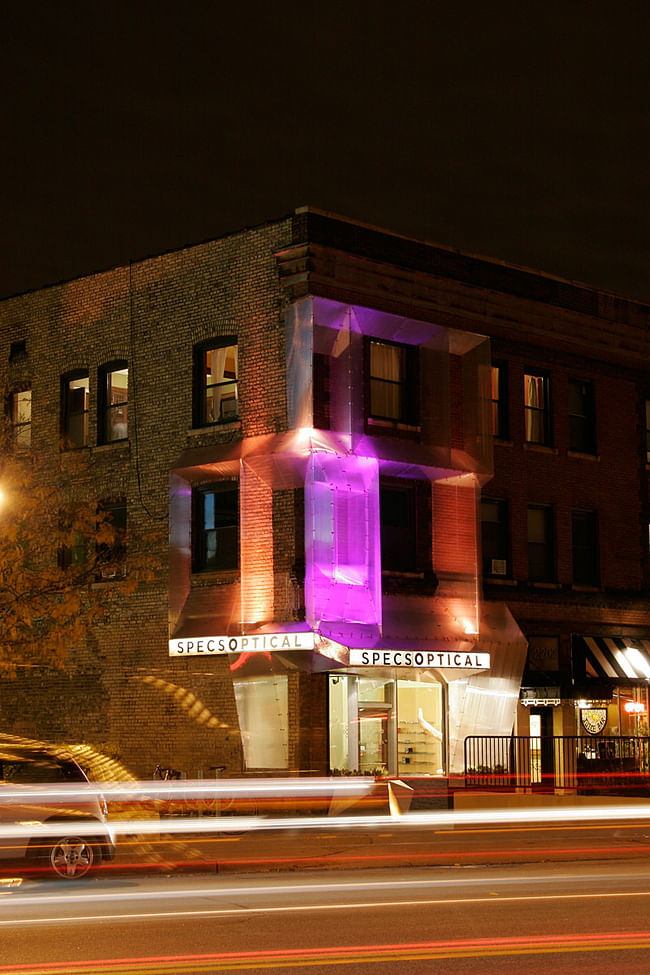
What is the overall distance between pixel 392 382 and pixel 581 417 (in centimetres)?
653

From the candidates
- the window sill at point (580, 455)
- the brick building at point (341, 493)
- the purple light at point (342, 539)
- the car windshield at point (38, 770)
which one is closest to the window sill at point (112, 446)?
the brick building at point (341, 493)

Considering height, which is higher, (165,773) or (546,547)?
(546,547)

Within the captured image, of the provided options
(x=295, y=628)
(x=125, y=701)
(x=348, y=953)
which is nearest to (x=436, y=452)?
(x=295, y=628)

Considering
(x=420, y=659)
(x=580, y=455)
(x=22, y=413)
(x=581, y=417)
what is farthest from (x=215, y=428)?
(x=581, y=417)

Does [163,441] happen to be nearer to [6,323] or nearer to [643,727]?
[6,323]

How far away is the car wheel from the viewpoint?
16203 mm

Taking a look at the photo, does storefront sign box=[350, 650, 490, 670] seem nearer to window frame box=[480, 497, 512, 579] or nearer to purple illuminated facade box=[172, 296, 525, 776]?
purple illuminated facade box=[172, 296, 525, 776]

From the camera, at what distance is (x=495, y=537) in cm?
3195

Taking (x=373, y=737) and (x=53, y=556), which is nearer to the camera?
(x=373, y=737)

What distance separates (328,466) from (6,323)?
1101cm

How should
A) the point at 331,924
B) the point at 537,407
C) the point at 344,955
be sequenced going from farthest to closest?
1. the point at 537,407
2. the point at 331,924
3. the point at 344,955

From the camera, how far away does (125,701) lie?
99.9ft

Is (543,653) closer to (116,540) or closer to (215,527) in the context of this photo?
(215,527)

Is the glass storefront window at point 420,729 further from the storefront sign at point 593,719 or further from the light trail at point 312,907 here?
the light trail at point 312,907
